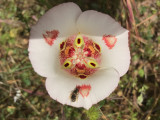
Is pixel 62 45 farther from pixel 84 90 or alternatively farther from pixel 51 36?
pixel 84 90

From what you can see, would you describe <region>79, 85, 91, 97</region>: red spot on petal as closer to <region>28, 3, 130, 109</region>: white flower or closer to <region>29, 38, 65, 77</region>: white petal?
<region>28, 3, 130, 109</region>: white flower

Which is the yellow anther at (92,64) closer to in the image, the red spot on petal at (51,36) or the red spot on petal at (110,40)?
the red spot on petal at (110,40)

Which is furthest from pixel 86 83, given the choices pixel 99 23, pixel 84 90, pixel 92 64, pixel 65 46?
pixel 99 23

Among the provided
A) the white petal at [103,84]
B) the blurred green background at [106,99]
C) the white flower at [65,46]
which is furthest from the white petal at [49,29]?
the blurred green background at [106,99]

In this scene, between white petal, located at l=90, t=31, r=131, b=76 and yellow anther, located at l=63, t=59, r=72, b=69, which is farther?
yellow anther, located at l=63, t=59, r=72, b=69

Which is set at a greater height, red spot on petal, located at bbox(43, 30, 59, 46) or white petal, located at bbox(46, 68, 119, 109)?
red spot on petal, located at bbox(43, 30, 59, 46)

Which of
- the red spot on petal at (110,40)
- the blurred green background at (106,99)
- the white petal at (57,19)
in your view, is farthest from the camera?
the blurred green background at (106,99)

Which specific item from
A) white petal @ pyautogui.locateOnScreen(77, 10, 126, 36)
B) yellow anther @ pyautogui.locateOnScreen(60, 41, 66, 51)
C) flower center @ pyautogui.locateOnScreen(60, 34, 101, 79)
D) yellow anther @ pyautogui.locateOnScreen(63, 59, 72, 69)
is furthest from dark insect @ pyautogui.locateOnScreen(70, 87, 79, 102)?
white petal @ pyautogui.locateOnScreen(77, 10, 126, 36)

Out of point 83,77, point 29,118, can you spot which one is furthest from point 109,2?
point 29,118
